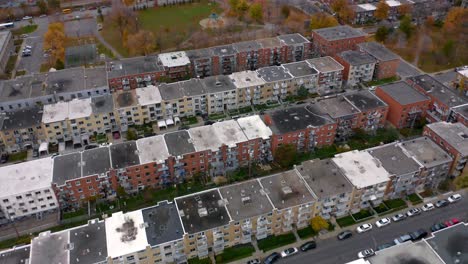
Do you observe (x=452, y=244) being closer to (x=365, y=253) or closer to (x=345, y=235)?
(x=365, y=253)

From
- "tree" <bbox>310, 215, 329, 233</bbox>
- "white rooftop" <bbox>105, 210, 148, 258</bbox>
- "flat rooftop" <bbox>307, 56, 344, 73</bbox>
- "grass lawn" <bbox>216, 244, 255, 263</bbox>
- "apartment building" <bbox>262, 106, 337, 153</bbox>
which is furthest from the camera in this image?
"flat rooftop" <bbox>307, 56, 344, 73</bbox>

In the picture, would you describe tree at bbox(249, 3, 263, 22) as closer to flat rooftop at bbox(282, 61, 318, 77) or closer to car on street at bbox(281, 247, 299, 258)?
flat rooftop at bbox(282, 61, 318, 77)

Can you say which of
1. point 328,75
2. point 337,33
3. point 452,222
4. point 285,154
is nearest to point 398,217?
point 452,222

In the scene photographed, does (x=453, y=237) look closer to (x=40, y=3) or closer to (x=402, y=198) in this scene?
(x=402, y=198)

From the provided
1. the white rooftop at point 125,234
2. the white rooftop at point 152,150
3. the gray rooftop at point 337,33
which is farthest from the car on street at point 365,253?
the gray rooftop at point 337,33

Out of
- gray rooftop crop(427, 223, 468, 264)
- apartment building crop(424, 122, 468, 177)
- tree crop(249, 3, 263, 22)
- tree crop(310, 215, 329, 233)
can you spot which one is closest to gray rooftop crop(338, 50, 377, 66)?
apartment building crop(424, 122, 468, 177)

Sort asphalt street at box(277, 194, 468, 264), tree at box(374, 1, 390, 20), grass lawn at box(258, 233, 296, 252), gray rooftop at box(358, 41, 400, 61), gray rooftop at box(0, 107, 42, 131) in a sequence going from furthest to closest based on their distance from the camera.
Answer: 1. tree at box(374, 1, 390, 20)
2. gray rooftop at box(358, 41, 400, 61)
3. gray rooftop at box(0, 107, 42, 131)
4. grass lawn at box(258, 233, 296, 252)
5. asphalt street at box(277, 194, 468, 264)

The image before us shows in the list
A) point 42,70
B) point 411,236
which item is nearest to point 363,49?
point 411,236
